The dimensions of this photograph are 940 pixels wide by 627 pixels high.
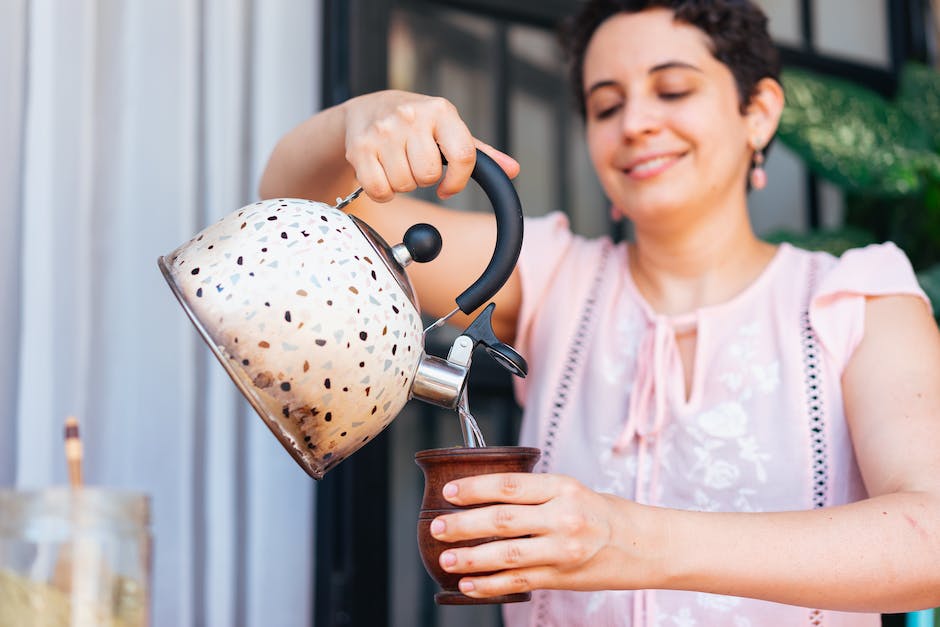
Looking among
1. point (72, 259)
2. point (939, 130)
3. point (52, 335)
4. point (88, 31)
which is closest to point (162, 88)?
point (88, 31)

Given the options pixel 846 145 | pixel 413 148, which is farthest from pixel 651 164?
pixel 846 145

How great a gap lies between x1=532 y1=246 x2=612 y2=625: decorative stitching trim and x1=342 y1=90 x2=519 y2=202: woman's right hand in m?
0.54

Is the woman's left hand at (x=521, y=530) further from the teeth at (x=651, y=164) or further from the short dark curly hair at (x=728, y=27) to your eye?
the short dark curly hair at (x=728, y=27)

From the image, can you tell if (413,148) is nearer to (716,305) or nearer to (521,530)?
(521,530)

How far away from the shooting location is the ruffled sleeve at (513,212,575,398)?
1.42 m

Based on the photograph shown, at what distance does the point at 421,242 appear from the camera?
782 mm

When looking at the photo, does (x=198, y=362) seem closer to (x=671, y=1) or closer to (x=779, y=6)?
(x=671, y=1)

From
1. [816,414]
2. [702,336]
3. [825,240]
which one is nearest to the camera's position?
[816,414]

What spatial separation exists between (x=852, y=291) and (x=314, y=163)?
0.69m

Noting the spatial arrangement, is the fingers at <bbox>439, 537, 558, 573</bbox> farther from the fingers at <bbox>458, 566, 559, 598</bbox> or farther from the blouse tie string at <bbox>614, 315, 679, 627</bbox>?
the blouse tie string at <bbox>614, 315, 679, 627</bbox>

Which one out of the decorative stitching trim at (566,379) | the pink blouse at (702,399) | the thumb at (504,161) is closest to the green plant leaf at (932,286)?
the pink blouse at (702,399)

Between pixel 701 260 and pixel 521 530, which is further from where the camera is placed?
pixel 701 260

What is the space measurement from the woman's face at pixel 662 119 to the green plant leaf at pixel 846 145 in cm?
59

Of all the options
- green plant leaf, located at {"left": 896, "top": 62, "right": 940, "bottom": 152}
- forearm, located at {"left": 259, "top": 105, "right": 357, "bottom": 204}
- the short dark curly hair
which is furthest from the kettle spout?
green plant leaf, located at {"left": 896, "top": 62, "right": 940, "bottom": 152}
